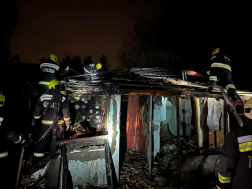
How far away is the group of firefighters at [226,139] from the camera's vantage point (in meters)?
2.26

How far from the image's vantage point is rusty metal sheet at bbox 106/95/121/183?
4352 mm

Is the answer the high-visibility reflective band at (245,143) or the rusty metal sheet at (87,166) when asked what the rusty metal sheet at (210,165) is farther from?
the rusty metal sheet at (87,166)

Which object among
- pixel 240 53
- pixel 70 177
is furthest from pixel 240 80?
pixel 70 177

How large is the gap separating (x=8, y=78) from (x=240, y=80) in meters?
17.1

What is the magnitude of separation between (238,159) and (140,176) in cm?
359

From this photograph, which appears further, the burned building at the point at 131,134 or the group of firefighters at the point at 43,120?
the burned building at the point at 131,134

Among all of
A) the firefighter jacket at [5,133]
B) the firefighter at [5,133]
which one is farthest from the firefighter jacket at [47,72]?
the firefighter jacket at [5,133]

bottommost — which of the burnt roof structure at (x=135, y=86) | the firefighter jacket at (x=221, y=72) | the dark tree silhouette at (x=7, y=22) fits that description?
the burnt roof structure at (x=135, y=86)

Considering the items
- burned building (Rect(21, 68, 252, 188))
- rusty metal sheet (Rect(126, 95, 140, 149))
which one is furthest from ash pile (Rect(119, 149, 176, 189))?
rusty metal sheet (Rect(126, 95, 140, 149))

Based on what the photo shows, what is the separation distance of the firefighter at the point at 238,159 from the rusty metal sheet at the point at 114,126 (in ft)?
9.44

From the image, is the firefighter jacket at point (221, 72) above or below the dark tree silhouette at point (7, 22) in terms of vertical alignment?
below

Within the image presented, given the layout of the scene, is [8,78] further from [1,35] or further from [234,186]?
[234,186]

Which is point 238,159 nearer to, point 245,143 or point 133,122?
point 245,143

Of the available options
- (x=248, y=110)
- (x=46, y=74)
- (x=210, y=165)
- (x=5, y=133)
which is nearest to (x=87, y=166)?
(x=5, y=133)
